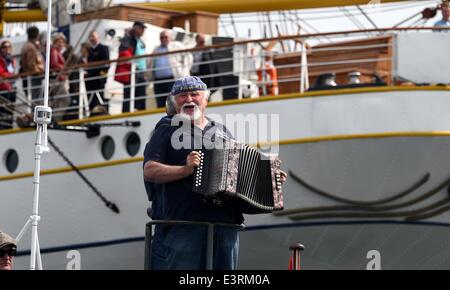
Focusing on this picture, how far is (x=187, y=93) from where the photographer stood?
927 cm

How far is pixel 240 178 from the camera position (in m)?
9.15

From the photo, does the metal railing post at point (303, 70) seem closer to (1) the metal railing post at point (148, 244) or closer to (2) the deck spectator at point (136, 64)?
(2) the deck spectator at point (136, 64)

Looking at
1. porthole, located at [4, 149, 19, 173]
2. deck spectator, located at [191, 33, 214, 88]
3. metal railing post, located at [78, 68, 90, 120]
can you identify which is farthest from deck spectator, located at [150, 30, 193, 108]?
porthole, located at [4, 149, 19, 173]

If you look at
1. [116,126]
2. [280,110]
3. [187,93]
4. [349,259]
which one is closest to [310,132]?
[280,110]

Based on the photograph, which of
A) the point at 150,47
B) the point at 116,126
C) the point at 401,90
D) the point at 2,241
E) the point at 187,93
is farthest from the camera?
the point at 150,47

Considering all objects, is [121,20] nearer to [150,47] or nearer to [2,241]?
[150,47]

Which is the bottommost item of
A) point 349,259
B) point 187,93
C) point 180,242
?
point 349,259

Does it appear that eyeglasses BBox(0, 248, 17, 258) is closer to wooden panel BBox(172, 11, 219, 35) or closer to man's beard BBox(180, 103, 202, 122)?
man's beard BBox(180, 103, 202, 122)

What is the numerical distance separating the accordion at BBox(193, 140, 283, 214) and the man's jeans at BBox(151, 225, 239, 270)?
219 mm

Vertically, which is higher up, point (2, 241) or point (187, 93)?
point (187, 93)

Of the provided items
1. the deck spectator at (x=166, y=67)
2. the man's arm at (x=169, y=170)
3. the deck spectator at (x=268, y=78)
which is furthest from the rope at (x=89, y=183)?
the man's arm at (x=169, y=170)

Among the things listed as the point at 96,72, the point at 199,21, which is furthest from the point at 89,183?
the point at 199,21

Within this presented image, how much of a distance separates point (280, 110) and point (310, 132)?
0.48 m

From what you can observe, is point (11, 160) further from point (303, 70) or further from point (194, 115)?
point (194, 115)
